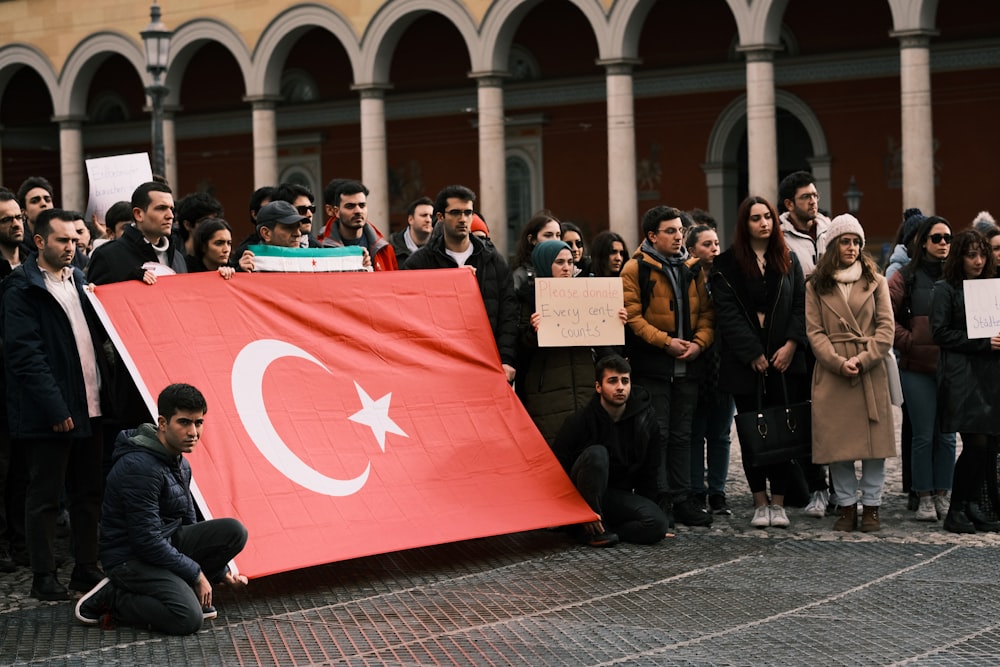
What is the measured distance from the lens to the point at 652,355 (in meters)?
9.46

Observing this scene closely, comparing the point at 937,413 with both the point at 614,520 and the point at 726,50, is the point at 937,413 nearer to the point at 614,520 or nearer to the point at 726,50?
the point at 614,520

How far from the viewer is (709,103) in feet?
100

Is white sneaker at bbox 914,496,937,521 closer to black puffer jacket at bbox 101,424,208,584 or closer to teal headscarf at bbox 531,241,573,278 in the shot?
teal headscarf at bbox 531,241,573,278

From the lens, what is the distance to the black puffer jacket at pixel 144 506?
681 cm

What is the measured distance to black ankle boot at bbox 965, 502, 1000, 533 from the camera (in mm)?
8867

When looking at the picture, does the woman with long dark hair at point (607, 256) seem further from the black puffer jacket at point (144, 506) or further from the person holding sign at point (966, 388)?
the black puffer jacket at point (144, 506)

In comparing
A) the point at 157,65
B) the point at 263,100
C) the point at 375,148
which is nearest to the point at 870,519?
the point at 157,65

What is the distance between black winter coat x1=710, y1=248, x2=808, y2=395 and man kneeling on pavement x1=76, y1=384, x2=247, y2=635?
11.6 ft

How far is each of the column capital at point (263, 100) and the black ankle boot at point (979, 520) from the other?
2467cm

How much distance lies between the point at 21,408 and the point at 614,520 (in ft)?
10.7

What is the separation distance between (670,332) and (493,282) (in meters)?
1.14

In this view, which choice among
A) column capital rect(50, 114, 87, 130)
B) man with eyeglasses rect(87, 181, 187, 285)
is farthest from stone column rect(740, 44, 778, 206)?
man with eyeglasses rect(87, 181, 187, 285)

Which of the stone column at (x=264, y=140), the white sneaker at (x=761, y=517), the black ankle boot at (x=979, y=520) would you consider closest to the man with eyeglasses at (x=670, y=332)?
the white sneaker at (x=761, y=517)

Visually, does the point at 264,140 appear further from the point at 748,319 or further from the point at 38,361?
the point at 38,361
